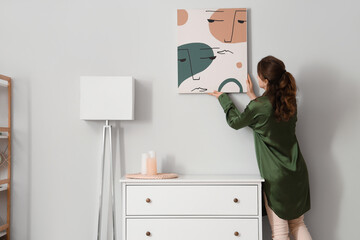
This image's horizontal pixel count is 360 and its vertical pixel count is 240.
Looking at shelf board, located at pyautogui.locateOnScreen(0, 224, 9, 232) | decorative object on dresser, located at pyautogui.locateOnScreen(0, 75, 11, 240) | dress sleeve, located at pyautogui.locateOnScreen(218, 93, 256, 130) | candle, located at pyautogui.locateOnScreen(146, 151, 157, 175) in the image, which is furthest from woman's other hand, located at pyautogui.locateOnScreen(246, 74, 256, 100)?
shelf board, located at pyautogui.locateOnScreen(0, 224, 9, 232)

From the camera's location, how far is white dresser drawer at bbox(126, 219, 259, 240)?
2.48 meters

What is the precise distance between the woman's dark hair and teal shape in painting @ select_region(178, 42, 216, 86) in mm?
442

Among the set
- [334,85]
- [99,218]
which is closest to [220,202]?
[99,218]

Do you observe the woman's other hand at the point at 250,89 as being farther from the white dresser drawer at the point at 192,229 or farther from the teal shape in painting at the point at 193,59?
the white dresser drawer at the point at 192,229

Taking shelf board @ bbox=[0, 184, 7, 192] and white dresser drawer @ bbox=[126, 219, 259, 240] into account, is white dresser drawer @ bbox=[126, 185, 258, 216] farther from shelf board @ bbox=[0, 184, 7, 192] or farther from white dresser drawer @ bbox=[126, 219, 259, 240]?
shelf board @ bbox=[0, 184, 7, 192]

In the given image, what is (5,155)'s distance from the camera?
2.90 metres

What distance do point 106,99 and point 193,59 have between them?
26.8 inches

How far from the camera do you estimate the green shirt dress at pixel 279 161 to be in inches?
98.7

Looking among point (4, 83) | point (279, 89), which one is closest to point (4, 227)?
point (4, 83)

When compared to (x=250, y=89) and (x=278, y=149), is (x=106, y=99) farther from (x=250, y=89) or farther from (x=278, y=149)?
(x=278, y=149)

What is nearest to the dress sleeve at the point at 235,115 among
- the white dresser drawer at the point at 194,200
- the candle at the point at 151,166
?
the white dresser drawer at the point at 194,200

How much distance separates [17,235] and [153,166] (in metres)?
1.15

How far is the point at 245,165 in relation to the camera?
286 centimetres

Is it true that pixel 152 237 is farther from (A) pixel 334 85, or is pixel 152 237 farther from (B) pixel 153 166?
(A) pixel 334 85
